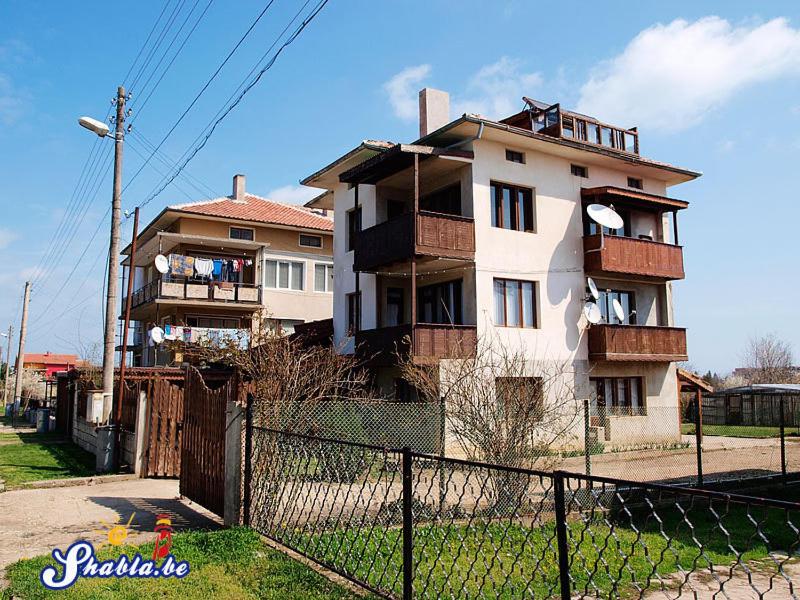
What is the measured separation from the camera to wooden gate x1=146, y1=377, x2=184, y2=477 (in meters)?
13.1

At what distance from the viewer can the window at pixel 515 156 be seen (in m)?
20.1

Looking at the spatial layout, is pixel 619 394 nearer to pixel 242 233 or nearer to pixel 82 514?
pixel 82 514

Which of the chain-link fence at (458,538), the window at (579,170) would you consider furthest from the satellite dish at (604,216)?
the chain-link fence at (458,538)

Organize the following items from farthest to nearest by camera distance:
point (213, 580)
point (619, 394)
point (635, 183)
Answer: point (635, 183), point (619, 394), point (213, 580)

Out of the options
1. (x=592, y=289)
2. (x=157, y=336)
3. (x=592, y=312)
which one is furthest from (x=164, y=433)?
(x=157, y=336)

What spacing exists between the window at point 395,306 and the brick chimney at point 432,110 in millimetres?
5447

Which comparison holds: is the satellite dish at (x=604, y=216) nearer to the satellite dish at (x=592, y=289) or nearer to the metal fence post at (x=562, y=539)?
the satellite dish at (x=592, y=289)

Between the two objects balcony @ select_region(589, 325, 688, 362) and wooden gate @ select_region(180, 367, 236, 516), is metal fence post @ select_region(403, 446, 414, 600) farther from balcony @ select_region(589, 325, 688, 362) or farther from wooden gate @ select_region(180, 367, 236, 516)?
balcony @ select_region(589, 325, 688, 362)

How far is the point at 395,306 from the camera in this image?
22.5m

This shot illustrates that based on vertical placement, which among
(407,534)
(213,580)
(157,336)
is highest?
(157,336)

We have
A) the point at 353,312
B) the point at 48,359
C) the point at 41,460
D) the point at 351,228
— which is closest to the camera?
the point at 41,460

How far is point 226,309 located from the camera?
3133 centimetres

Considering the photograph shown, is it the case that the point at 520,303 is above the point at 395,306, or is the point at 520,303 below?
below

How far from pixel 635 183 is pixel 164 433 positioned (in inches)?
700
